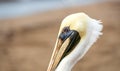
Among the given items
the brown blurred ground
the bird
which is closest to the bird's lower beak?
the bird

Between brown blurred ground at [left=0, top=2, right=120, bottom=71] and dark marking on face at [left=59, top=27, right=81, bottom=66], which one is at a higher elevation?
dark marking on face at [left=59, top=27, right=81, bottom=66]

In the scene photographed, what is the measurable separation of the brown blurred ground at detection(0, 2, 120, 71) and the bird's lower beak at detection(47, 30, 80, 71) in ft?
13.2

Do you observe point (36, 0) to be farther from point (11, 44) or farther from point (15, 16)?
point (11, 44)

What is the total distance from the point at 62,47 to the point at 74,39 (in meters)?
0.14

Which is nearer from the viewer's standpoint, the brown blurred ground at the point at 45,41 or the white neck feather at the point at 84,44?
the white neck feather at the point at 84,44

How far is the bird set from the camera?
423cm

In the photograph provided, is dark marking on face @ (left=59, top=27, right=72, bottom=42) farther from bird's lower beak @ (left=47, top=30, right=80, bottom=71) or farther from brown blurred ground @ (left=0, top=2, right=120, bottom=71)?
brown blurred ground @ (left=0, top=2, right=120, bottom=71)

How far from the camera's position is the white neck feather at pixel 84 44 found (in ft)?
13.9

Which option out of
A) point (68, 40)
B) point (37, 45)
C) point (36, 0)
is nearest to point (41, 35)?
point (37, 45)

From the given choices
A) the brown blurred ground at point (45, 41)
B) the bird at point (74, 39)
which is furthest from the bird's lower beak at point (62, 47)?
the brown blurred ground at point (45, 41)

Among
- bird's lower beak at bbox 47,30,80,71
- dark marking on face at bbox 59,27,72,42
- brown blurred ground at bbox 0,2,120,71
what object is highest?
dark marking on face at bbox 59,27,72,42

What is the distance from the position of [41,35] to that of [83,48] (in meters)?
5.68

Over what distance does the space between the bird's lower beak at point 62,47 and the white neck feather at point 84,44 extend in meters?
0.04

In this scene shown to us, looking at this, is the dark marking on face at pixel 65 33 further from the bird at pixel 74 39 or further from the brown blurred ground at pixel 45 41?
the brown blurred ground at pixel 45 41
